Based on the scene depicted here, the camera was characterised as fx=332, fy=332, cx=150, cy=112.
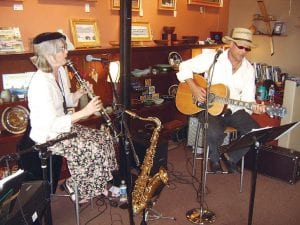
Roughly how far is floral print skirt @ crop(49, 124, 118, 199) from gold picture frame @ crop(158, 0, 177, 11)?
2361 millimetres

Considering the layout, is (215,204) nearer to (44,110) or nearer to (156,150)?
(156,150)

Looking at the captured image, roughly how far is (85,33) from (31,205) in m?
2.01

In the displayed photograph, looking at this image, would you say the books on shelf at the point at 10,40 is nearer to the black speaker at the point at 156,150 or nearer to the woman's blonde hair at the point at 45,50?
the woman's blonde hair at the point at 45,50

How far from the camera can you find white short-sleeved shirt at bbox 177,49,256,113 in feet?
10.4

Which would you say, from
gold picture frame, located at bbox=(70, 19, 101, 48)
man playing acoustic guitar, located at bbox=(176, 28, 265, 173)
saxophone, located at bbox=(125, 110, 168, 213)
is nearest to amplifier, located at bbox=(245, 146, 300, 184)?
man playing acoustic guitar, located at bbox=(176, 28, 265, 173)

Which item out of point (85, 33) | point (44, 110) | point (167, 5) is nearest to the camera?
point (44, 110)

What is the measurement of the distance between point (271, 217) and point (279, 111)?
0.97 m

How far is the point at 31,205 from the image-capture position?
1.96 m

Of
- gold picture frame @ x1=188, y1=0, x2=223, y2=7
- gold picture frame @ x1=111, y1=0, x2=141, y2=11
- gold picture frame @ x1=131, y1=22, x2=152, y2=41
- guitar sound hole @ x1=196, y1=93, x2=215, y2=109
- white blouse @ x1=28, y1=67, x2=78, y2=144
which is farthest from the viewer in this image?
gold picture frame @ x1=188, y1=0, x2=223, y2=7

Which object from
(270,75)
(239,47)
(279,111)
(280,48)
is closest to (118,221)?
(279,111)

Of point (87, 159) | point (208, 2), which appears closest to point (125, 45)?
point (87, 159)

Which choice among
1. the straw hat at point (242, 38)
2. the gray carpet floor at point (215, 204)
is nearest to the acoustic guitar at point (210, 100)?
the straw hat at point (242, 38)

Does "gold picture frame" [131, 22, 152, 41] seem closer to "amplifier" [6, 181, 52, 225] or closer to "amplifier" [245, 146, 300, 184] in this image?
"amplifier" [245, 146, 300, 184]

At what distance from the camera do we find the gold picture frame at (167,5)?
432cm
